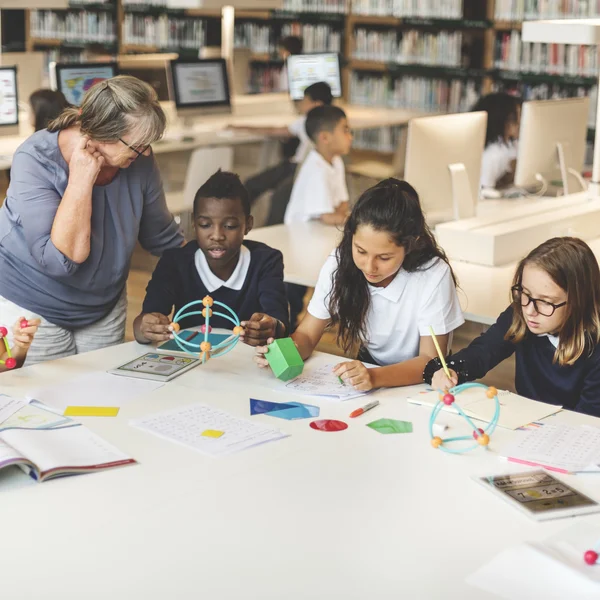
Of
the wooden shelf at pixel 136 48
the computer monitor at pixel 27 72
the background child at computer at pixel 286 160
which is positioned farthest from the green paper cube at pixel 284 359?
the wooden shelf at pixel 136 48

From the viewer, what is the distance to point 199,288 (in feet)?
8.36

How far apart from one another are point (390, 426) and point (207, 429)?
364mm

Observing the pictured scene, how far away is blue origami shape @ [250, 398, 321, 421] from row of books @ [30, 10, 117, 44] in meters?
8.27

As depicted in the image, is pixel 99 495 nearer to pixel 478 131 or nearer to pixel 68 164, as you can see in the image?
pixel 68 164

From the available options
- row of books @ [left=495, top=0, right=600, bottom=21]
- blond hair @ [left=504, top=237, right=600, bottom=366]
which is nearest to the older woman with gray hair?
blond hair @ [left=504, top=237, right=600, bottom=366]

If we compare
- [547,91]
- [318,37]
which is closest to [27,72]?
[318,37]

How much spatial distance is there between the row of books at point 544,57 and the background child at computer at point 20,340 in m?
5.52

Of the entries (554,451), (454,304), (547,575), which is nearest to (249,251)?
(454,304)

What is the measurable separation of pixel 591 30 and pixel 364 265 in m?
1.49

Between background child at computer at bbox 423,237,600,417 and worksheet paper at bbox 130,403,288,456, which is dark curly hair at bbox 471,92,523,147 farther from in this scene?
worksheet paper at bbox 130,403,288,456

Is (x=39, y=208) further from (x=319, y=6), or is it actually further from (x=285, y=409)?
(x=319, y=6)

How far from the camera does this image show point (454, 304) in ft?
7.68

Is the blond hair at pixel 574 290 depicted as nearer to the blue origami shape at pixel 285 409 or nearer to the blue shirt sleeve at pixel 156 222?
the blue origami shape at pixel 285 409

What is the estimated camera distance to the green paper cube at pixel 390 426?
187cm
